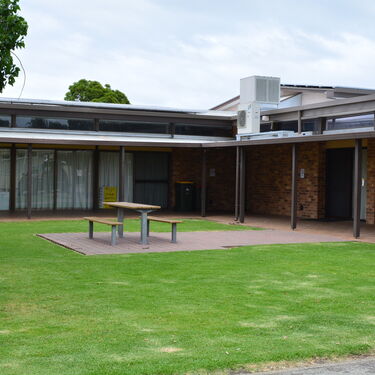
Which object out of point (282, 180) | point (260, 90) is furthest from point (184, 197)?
point (260, 90)

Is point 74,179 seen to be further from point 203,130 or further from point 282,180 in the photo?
point 282,180

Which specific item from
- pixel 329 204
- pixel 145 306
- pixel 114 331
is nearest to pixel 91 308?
pixel 145 306

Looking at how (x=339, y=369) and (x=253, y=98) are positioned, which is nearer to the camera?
(x=339, y=369)

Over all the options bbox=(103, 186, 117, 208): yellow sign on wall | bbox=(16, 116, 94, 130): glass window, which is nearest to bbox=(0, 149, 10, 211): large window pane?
bbox=(16, 116, 94, 130): glass window

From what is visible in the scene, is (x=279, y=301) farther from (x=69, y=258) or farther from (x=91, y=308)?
(x=69, y=258)

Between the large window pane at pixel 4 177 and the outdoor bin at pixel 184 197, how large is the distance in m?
5.69

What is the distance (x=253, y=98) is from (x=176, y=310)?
15036mm

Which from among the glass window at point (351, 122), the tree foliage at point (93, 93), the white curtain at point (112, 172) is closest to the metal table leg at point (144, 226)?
the glass window at point (351, 122)

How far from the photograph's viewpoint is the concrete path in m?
4.95

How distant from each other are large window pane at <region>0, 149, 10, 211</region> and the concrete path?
17.6 metres

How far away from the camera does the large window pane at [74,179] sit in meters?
22.3

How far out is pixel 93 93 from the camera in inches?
1891

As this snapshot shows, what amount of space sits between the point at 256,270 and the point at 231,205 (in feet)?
48.3

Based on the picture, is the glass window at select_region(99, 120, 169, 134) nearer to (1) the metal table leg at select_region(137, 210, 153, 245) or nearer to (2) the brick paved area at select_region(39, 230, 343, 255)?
(2) the brick paved area at select_region(39, 230, 343, 255)
